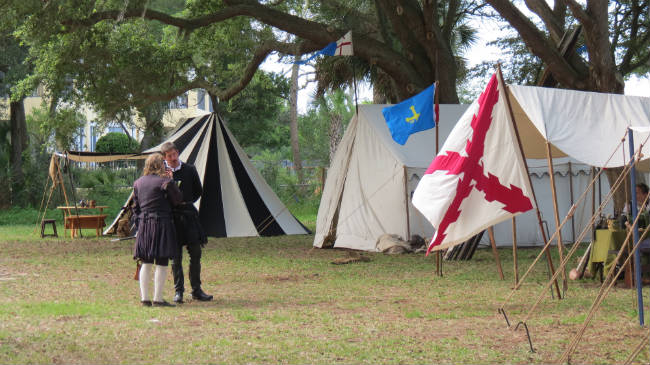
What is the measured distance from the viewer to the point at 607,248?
820 centimetres

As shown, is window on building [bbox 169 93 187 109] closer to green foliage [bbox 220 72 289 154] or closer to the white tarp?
green foliage [bbox 220 72 289 154]

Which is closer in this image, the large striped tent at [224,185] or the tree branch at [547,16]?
the tree branch at [547,16]

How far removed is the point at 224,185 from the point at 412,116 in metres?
6.46

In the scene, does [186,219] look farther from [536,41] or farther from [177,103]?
[177,103]

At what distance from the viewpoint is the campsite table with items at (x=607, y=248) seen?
8047 mm

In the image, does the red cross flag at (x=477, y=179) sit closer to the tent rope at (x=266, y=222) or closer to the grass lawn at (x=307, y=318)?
the grass lawn at (x=307, y=318)

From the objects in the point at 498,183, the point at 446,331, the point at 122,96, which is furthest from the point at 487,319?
the point at 122,96

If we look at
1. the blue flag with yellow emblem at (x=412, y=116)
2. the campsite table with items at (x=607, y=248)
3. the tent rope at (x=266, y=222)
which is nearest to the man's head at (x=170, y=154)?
the blue flag with yellow emblem at (x=412, y=116)

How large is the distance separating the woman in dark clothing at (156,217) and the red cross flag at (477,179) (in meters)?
2.18

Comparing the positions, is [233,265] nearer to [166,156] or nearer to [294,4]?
[166,156]

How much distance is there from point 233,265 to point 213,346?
540 centimetres

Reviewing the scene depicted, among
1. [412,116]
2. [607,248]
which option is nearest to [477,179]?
[607,248]

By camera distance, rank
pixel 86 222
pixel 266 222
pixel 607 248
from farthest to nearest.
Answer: pixel 86 222
pixel 266 222
pixel 607 248

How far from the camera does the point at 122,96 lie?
49.1 feet
